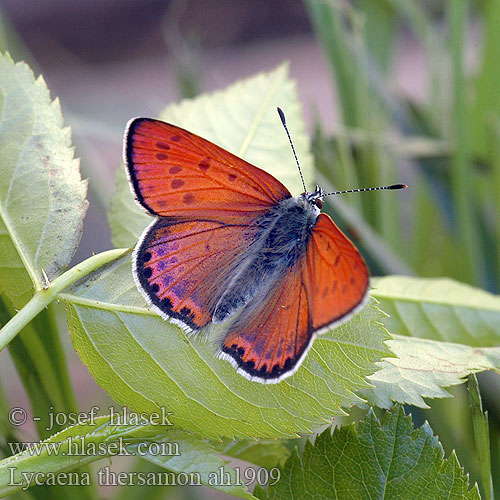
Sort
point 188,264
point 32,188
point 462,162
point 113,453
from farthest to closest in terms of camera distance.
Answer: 1. point 462,162
2. point 188,264
3. point 32,188
4. point 113,453

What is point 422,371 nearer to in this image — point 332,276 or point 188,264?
point 332,276

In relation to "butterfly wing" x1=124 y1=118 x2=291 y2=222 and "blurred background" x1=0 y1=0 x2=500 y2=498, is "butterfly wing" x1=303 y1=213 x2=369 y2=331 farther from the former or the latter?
"blurred background" x1=0 y1=0 x2=500 y2=498

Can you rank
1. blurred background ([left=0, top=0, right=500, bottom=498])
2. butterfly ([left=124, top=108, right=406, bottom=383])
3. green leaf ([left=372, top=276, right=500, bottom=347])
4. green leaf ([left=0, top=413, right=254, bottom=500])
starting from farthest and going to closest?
1. blurred background ([left=0, top=0, right=500, bottom=498])
2. green leaf ([left=372, top=276, right=500, bottom=347])
3. butterfly ([left=124, top=108, right=406, bottom=383])
4. green leaf ([left=0, top=413, right=254, bottom=500])

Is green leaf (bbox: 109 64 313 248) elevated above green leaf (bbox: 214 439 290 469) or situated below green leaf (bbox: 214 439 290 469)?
above

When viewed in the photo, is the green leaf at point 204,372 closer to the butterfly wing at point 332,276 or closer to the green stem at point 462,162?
the butterfly wing at point 332,276

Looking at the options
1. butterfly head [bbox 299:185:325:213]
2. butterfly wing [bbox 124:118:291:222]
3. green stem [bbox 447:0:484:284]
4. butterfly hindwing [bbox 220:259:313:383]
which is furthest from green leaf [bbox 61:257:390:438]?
green stem [bbox 447:0:484:284]

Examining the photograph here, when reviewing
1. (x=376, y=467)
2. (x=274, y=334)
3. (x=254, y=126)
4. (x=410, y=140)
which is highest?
(x=410, y=140)

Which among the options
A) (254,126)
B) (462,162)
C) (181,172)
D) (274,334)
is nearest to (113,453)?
(274,334)
